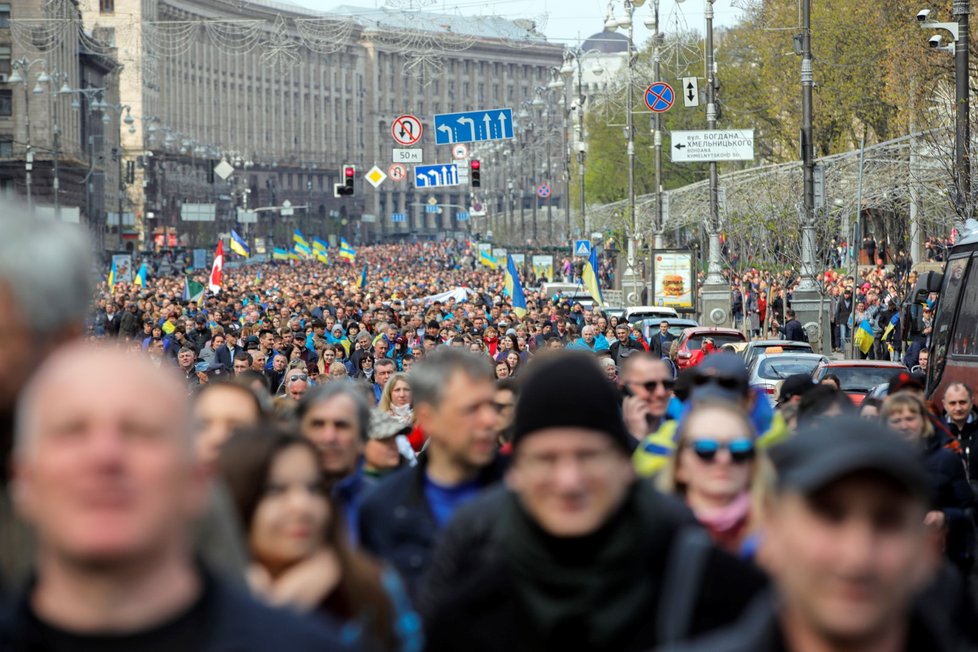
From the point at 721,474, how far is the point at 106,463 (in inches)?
123

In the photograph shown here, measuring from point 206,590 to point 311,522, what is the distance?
1345 millimetres

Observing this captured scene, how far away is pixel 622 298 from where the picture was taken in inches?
2493

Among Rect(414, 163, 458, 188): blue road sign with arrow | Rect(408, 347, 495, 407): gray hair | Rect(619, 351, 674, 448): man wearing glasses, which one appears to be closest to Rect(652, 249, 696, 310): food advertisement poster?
Rect(414, 163, 458, 188): blue road sign with arrow

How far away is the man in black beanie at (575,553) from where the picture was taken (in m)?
4.04

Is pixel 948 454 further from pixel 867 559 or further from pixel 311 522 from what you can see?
pixel 867 559

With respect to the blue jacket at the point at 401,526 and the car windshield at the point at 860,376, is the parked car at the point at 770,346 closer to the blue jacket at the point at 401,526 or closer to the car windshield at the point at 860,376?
the car windshield at the point at 860,376

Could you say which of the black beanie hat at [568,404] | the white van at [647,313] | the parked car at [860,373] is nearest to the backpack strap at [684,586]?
the black beanie hat at [568,404]

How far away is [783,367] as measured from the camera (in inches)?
928

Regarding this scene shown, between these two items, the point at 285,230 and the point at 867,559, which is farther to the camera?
the point at 285,230

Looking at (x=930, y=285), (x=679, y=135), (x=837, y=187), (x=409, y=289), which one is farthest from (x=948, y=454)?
(x=409, y=289)

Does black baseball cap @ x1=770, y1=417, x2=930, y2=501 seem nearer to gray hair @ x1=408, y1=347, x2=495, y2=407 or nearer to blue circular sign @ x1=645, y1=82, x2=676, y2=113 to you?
gray hair @ x1=408, y1=347, x2=495, y2=407

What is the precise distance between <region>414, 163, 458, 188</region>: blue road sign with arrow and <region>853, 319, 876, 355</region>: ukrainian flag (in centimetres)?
1888

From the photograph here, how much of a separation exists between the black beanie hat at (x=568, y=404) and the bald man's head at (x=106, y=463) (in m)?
1.57

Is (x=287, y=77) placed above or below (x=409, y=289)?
above
